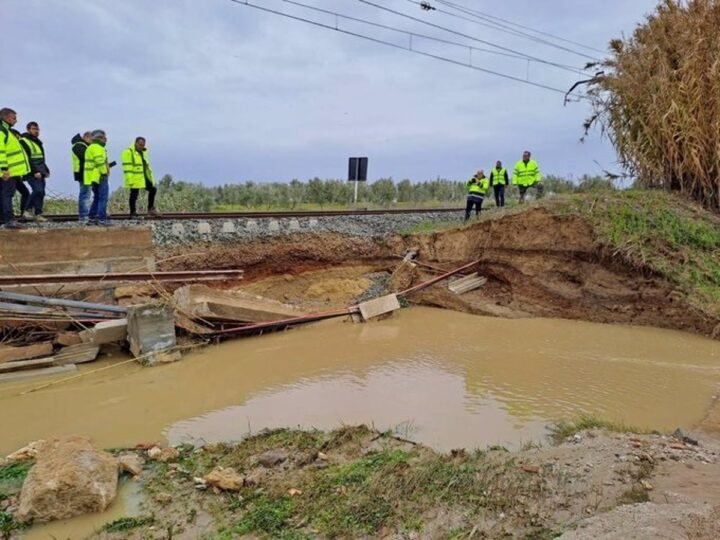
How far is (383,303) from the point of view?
11008 mm

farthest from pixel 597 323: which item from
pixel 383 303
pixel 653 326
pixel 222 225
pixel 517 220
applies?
pixel 222 225

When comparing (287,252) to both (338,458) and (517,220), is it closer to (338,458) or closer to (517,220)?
(517,220)

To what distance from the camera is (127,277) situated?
9.08 m

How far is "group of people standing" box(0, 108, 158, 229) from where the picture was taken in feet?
28.9

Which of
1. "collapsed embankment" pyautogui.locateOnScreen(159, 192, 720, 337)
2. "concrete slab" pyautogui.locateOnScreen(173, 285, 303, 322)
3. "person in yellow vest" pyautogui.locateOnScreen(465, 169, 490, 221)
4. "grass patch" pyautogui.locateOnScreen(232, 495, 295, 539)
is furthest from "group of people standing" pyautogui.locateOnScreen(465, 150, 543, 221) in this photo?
"grass patch" pyautogui.locateOnScreen(232, 495, 295, 539)

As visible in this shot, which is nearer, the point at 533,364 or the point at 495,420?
the point at 495,420

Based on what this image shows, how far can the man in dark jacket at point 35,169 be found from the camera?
31.1 feet

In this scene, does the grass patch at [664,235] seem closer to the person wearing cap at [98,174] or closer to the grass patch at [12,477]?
the person wearing cap at [98,174]

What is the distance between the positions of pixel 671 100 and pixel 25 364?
13.5m

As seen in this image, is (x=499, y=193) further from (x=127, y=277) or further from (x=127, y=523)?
(x=127, y=523)

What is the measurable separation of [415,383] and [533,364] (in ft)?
6.76

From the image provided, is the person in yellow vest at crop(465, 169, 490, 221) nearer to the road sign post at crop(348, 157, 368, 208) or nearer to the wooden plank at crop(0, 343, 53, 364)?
the road sign post at crop(348, 157, 368, 208)

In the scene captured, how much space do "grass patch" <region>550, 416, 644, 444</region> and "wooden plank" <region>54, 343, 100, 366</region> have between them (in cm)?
638

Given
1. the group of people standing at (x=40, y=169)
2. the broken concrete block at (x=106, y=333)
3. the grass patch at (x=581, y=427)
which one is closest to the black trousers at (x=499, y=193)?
the group of people standing at (x=40, y=169)
